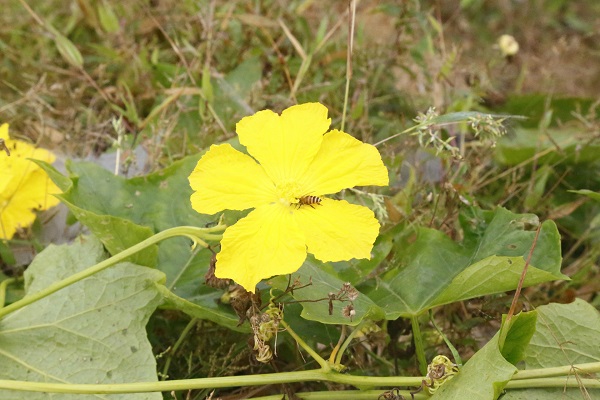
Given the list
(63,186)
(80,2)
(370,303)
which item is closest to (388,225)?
(370,303)

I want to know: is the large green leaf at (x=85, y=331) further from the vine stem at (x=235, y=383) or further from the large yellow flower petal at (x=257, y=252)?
the large yellow flower petal at (x=257, y=252)

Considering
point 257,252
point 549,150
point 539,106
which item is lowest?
point 539,106

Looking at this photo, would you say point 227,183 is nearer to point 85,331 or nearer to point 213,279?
point 213,279

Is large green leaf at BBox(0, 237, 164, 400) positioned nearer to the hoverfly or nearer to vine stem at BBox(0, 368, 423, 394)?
vine stem at BBox(0, 368, 423, 394)

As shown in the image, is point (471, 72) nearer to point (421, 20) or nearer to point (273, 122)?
point (421, 20)

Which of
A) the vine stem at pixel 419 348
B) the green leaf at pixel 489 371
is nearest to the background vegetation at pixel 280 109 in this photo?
the vine stem at pixel 419 348

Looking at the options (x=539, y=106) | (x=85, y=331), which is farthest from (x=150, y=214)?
(x=539, y=106)
